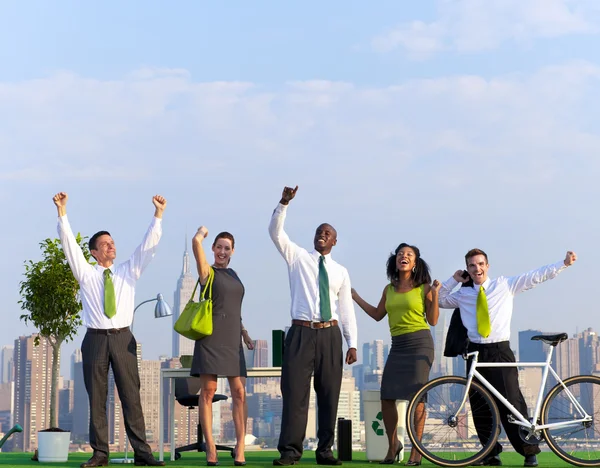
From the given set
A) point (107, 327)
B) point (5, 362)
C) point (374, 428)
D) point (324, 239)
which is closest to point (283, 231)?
point (324, 239)

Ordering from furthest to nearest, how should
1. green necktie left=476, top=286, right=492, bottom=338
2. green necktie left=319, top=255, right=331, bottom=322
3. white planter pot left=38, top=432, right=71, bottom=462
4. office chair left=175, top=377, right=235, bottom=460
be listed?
office chair left=175, top=377, right=235, bottom=460 → white planter pot left=38, top=432, right=71, bottom=462 → green necktie left=476, top=286, right=492, bottom=338 → green necktie left=319, top=255, right=331, bottom=322

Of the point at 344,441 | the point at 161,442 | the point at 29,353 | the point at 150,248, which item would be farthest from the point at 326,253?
the point at 29,353

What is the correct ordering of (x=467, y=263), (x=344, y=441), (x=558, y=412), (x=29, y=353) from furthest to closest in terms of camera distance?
(x=29, y=353) < (x=344, y=441) < (x=467, y=263) < (x=558, y=412)

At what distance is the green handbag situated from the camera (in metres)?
7.05

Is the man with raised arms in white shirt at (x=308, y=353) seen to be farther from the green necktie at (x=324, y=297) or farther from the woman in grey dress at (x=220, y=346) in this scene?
the woman in grey dress at (x=220, y=346)

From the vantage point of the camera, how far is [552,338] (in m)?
7.18

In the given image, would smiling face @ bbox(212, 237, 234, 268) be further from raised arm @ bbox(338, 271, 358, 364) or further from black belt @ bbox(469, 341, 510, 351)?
black belt @ bbox(469, 341, 510, 351)

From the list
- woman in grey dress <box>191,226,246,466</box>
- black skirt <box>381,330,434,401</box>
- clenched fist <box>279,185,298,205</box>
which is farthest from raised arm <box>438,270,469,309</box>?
woman in grey dress <box>191,226,246,466</box>

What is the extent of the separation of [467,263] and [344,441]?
2.09 meters

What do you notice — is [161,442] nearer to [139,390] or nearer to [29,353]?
[139,390]

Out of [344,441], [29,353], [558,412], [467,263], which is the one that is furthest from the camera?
[29,353]

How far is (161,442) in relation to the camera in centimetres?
900

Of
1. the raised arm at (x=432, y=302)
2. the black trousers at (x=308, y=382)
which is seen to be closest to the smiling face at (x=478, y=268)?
the raised arm at (x=432, y=302)

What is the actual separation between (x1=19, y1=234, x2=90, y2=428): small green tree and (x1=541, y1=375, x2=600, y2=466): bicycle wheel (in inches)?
226
